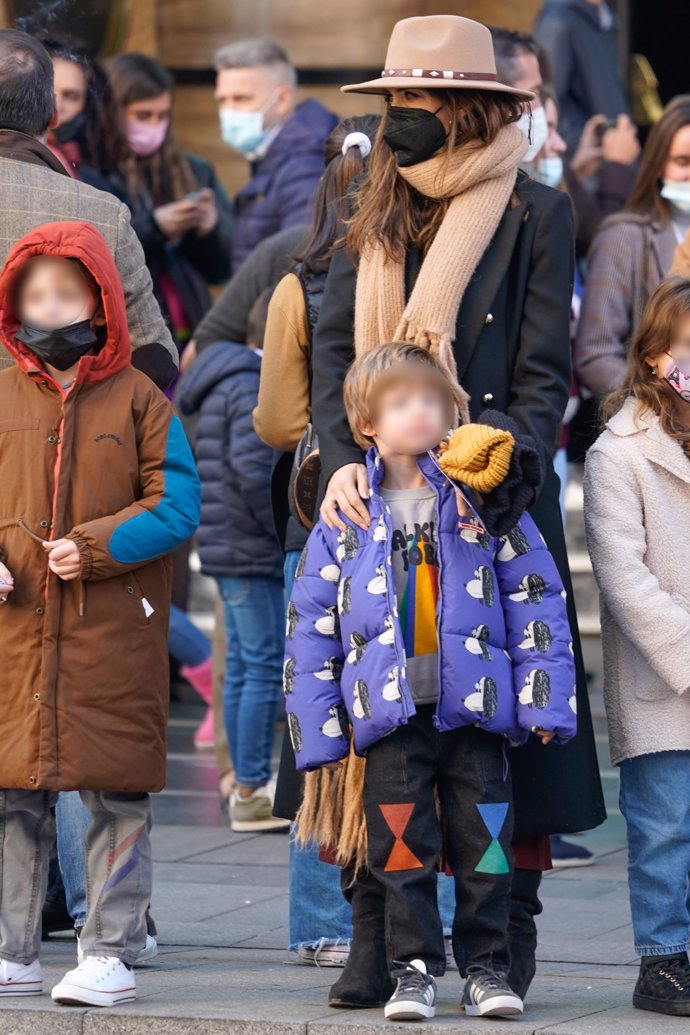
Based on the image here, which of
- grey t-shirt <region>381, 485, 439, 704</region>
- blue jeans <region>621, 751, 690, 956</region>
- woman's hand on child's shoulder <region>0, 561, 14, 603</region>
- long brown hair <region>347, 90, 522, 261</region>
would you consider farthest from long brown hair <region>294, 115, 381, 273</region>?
blue jeans <region>621, 751, 690, 956</region>

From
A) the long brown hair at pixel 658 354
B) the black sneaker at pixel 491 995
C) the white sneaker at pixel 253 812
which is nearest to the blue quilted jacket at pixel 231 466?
the white sneaker at pixel 253 812

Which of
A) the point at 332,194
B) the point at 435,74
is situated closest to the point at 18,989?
the point at 332,194

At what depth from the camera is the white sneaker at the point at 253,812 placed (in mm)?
7449

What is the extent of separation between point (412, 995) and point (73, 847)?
1208 mm

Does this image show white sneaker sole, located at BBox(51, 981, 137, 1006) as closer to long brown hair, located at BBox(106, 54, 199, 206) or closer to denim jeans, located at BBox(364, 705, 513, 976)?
denim jeans, located at BBox(364, 705, 513, 976)

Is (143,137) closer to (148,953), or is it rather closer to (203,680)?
(203,680)

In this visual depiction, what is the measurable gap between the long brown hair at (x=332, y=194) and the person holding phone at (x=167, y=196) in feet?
11.7

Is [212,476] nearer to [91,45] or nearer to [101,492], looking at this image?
[101,492]

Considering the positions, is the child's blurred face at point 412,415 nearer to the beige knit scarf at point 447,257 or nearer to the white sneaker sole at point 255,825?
the beige knit scarf at point 447,257

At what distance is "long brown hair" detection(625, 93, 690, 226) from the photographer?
24.2 feet

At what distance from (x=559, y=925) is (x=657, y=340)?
1833 mm

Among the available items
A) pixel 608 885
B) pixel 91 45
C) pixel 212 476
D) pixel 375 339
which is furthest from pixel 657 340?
pixel 91 45

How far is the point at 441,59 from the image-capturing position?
4.75 meters

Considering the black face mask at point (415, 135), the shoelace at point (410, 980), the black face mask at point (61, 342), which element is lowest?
the shoelace at point (410, 980)
